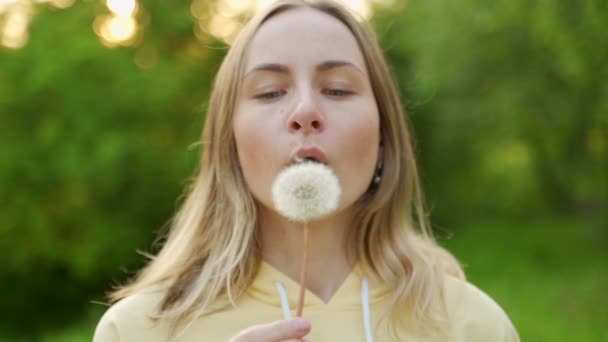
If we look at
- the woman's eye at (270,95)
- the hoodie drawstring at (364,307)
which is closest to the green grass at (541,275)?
the hoodie drawstring at (364,307)

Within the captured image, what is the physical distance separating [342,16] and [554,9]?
220 cm

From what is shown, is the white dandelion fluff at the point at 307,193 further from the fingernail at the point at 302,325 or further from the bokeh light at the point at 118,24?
the bokeh light at the point at 118,24

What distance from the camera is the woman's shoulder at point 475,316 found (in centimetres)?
226

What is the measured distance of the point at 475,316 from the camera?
7.50 feet

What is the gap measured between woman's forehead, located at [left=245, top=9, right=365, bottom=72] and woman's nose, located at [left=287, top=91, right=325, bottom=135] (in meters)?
0.13

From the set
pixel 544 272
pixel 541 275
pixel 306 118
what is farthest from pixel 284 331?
pixel 544 272

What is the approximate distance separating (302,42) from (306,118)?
0.24m

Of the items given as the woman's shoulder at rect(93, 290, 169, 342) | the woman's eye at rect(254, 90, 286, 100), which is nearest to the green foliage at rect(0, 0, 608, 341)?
the woman's eye at rect(254, 90, 286, 100)

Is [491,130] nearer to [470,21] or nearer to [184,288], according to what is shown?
[470,21]

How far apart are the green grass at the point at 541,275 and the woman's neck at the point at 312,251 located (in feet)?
18.8

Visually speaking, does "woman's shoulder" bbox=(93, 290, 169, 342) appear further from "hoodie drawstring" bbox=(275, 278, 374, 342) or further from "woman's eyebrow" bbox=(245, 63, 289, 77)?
"woman's eyebrow" bbox=(245, 63, 289, 77)

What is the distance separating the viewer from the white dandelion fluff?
1915 mm

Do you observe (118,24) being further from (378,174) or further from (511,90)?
(378,174)

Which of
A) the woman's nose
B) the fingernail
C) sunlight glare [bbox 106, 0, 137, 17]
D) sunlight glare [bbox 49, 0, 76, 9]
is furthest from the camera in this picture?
sunlight glare [bbox 49, 0, 76, 9]
